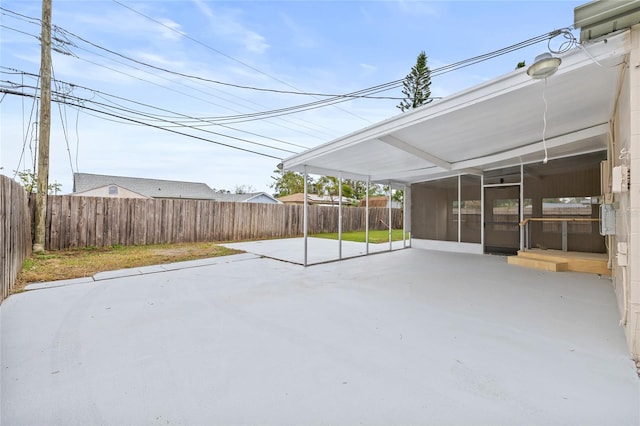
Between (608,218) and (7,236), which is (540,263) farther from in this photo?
(7,236)

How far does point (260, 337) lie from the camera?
2643 millimetres

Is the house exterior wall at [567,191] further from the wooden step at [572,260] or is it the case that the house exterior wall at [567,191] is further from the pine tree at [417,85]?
the pine tree at [417,85]

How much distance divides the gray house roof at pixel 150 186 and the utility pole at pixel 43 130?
63.1 feet

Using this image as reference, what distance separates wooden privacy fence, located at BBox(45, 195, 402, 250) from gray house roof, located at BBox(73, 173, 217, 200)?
16.6 m

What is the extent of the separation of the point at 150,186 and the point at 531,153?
91.4ft

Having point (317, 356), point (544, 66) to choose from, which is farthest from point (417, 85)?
point (317, 356)

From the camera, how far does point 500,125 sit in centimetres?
408

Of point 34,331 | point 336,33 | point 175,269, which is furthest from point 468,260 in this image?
point 336,33

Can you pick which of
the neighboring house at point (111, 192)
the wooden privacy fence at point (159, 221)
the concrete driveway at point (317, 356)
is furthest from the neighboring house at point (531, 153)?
the neighboring house at point (111, 192)

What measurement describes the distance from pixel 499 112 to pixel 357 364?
336 cm

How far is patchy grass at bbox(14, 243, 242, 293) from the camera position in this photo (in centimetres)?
514

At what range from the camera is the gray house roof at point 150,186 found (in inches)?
919

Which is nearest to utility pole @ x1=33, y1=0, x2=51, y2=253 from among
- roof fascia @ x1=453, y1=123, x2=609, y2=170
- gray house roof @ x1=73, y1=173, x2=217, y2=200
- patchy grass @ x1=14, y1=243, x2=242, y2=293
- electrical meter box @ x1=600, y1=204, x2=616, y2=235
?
patchy grass @ x1=14, y1=243, x2=242, y2=293

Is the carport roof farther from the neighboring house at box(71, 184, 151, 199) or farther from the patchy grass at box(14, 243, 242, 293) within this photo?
the neighboring house at box(71, 184, 151, 199)
